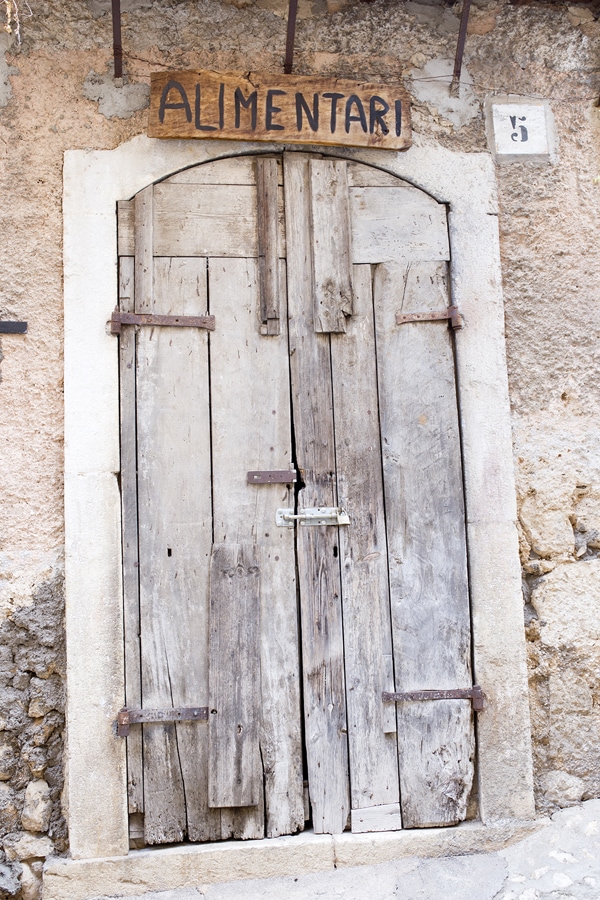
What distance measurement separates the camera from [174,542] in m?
2.92

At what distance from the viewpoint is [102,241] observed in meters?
2.98

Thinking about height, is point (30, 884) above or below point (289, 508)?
below

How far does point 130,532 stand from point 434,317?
1.45 metres

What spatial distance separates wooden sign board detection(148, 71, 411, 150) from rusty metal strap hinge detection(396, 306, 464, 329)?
0.69m

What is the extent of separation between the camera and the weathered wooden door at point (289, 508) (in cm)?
287

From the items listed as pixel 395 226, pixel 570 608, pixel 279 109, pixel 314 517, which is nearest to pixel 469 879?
pixel 570 608

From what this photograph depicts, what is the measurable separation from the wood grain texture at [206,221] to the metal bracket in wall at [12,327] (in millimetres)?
581

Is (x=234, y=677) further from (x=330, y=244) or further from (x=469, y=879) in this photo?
(x=330, y=244)

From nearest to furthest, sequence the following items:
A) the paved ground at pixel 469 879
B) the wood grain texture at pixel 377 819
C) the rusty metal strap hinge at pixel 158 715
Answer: the paved ground at pixel 469 879
the rusty metal strap hinge at pixel 158 715
the wood grain texture at pixel 377 819

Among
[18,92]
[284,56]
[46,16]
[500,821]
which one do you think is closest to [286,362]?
[284,56]

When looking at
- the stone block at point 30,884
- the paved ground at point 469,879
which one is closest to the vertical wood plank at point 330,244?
the paved ground at point 469,879

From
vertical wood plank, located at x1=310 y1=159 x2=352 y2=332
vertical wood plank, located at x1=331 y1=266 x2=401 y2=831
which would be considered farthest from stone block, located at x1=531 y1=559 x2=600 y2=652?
vertical wood plank, located at x1=310 y1=159 x2=352 y2=332

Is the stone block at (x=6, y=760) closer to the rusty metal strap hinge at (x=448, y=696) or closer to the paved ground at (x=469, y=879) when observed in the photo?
the paved ground at (x=469, y=879)

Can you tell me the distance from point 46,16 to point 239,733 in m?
2.86
